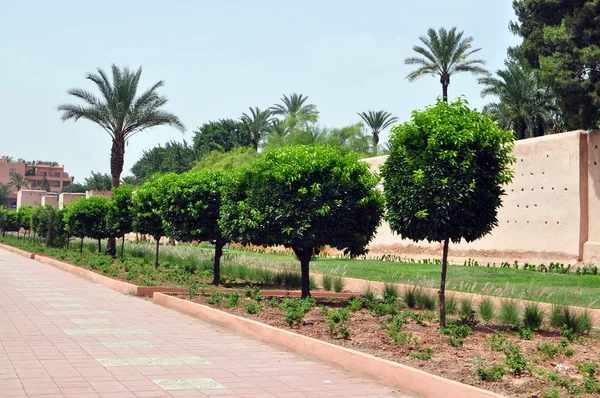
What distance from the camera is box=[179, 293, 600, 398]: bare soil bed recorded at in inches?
288

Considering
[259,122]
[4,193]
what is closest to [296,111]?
[259,122]

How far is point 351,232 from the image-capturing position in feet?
49.1

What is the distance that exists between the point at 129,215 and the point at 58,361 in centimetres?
2293

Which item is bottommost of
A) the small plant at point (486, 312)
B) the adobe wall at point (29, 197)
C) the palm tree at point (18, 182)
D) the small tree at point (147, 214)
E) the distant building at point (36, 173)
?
the small plant at point (486, 312)

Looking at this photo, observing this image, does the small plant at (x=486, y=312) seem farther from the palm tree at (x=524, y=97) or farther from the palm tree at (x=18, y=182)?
the palm tree at (x=18, y=182)

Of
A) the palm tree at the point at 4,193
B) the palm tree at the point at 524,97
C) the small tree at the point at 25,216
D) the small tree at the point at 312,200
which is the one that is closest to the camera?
the small tree at the point at 312,200

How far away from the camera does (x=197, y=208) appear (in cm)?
2012

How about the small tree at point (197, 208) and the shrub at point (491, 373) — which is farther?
the small tree at point (197, 208)

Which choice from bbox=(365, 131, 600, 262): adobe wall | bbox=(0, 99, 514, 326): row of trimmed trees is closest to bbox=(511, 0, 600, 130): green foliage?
bbox=(365, 131, 600, 262): adobe wall

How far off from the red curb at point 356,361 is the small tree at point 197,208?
23.7ft

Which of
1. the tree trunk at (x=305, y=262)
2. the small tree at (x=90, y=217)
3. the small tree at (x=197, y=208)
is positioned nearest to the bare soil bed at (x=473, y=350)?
the tree trunk at (x=305, y=262)

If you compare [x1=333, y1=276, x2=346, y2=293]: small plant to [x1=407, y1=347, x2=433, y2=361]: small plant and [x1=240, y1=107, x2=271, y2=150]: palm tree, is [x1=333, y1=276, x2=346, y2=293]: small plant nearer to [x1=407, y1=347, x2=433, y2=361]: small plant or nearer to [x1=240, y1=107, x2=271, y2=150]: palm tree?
[x1=407, y1=347, x2=433, y2=361]: small plant

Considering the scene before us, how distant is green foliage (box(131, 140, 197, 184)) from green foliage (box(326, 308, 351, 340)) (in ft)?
223

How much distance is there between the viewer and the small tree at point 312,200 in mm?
14625
